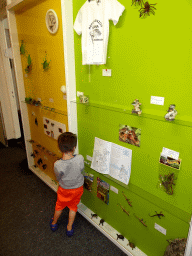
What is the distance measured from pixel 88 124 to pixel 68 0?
120cm

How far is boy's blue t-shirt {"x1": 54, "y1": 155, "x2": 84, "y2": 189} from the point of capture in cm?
179

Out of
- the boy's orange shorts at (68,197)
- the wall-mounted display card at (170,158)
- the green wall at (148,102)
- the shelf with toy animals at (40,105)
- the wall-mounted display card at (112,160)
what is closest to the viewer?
the green wall at (148,102)

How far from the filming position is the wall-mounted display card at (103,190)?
1991 millimetres

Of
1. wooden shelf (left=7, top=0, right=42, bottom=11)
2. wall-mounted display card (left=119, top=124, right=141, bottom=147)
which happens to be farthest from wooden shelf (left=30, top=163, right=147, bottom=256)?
wooden shelf (left=7, top=0, right=42, bottom=11)

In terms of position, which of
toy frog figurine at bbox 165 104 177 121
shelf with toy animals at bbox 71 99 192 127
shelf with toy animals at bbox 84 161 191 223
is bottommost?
shelf with toy animals at bbox 84 161 191 223

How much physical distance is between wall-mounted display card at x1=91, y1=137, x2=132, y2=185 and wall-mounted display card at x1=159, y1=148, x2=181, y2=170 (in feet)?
1.06

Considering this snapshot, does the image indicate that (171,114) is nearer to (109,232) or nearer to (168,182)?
(168,182)

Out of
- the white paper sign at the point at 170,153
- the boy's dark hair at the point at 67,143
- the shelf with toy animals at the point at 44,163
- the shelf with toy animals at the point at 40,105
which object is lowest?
the shelf with toy animals at the point at 44,163

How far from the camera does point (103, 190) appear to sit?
6.67ft

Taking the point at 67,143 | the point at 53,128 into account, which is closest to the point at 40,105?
the point at 53,128

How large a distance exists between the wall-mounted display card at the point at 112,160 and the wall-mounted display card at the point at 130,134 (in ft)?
0.31

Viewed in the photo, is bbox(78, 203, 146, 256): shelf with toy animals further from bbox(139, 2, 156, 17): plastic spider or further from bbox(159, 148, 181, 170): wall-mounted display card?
bbox(139, 2, 156, 17): plastic spider

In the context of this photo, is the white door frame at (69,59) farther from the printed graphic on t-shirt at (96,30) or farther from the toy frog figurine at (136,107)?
the toy frog figurine at (136,107)

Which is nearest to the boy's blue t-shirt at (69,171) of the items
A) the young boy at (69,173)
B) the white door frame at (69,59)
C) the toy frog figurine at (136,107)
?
the young boy at (69,173)
